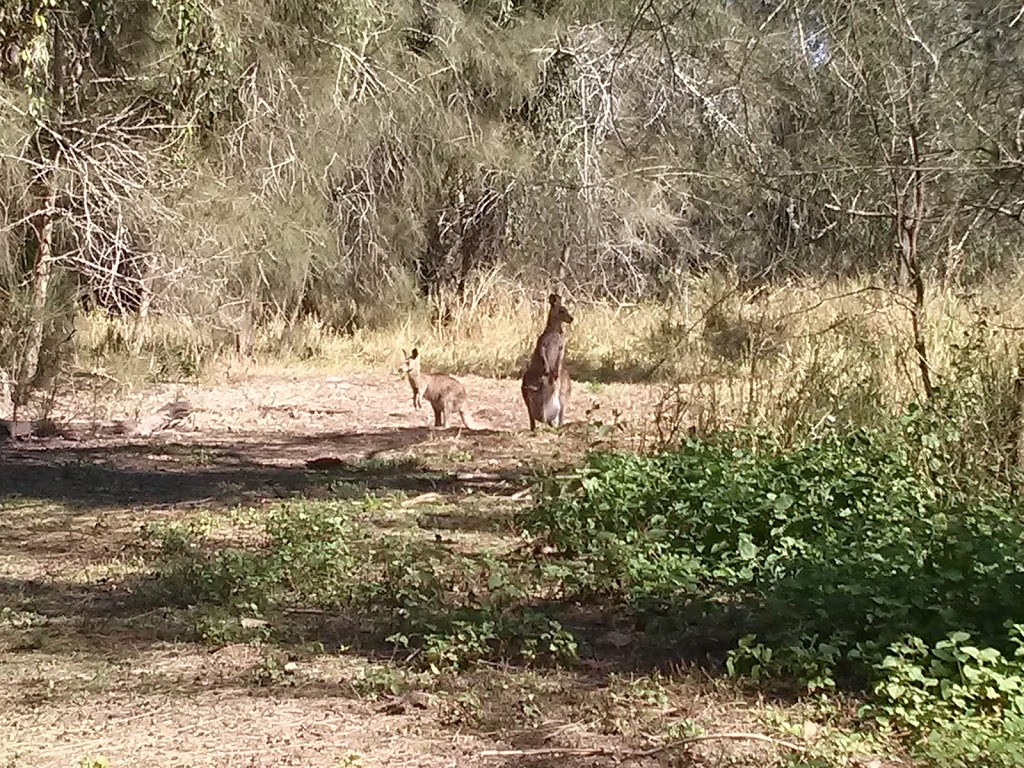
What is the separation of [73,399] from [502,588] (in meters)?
8.26

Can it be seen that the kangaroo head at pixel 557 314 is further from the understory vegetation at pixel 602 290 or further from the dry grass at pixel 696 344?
the understory vegetation at pixel 602 290

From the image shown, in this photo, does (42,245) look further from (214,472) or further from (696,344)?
(696,344)

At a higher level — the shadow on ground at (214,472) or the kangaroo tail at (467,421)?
the kangaroo tail at (467,421)

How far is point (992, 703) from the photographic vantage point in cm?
460

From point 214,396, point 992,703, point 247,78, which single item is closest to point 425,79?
point 247,78

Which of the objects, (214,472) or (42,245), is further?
(42,245)

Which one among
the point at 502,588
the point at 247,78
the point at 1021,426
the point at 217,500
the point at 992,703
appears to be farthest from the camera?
the point at 247,78

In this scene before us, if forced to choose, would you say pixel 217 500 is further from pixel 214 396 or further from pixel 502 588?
pixel 214 396

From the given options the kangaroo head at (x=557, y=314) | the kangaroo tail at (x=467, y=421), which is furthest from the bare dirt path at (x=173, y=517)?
the kangaroo head at (x=557, y=314)

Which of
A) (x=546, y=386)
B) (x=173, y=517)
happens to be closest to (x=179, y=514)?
(x=173, y=517)

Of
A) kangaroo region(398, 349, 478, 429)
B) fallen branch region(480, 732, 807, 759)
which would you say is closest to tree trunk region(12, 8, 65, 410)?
kangaroo region(398, 349, 478, 429)

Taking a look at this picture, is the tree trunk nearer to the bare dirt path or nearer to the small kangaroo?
the bare dirt path

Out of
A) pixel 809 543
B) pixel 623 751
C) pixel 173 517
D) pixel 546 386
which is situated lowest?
pixel 623 751

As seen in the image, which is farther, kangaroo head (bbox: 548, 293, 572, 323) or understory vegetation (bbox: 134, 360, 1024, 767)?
kangaroo head (bbox: 548, 293, 572, 323)
